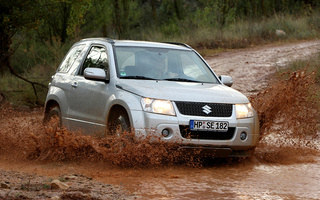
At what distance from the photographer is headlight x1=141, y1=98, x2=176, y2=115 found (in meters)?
6.64

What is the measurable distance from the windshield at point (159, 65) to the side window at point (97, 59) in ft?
0.70

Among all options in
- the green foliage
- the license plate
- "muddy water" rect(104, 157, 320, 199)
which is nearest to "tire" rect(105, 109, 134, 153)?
"muddy water" rect(104, 157, 320, 199)

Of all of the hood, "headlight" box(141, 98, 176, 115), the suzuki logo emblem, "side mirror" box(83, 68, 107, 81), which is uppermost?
"side mirror" box(83, 68, 107, 81)

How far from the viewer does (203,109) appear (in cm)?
680

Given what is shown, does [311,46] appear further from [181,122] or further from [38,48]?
[181,122]

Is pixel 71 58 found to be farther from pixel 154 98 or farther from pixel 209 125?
pixel 209 125

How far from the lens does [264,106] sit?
8680 mm

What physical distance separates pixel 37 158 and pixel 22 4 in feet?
27.1

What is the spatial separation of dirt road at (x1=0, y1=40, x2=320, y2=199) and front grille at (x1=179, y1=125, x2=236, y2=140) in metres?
0.43

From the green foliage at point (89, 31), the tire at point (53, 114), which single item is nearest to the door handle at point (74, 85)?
the tire at point (53, 114)

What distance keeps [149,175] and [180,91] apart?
45.4 inches

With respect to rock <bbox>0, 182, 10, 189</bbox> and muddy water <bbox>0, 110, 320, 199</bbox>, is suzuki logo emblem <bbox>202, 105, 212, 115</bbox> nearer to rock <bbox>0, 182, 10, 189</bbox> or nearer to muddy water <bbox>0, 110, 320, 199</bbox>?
muddy water <bbox>0, 110, 320, 199</bbox>

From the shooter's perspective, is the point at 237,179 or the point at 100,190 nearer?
the point at 100,190

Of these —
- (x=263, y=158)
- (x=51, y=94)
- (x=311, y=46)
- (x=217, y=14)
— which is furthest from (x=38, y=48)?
(x=263, y=158)
